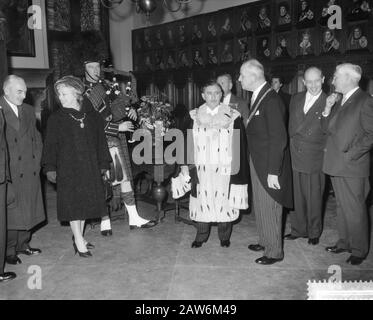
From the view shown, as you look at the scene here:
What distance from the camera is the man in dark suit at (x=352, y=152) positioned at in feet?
9.68

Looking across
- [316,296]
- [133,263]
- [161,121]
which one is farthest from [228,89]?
[316,296]

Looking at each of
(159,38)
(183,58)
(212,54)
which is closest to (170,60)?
(183,58)

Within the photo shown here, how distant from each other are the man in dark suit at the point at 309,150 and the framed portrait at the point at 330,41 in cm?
271

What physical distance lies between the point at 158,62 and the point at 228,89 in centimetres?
431

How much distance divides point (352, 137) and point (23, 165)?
2691mm

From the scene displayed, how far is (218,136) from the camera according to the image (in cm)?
326

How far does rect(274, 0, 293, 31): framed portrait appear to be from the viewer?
20.1ft

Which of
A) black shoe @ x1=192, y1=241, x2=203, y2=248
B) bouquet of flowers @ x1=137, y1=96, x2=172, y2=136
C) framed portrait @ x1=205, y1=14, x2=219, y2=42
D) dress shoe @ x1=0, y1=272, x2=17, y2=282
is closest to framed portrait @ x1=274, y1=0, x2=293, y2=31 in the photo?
framed portrait @ x1=205, y1=14, x2=219, y2=42

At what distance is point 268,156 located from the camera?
292 cm

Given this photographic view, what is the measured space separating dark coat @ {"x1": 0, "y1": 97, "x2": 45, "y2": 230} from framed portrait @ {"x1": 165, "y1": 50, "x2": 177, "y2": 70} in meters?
5.18

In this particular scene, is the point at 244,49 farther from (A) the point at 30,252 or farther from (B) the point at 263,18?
(A) the point at 30,252

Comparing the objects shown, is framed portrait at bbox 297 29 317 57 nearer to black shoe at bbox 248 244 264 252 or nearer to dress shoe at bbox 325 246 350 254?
dress shoe at bbox 325 246 350 254

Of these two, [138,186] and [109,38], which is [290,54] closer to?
[138,186]

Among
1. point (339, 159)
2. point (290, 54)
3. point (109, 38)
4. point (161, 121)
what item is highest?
point (109, 38)
